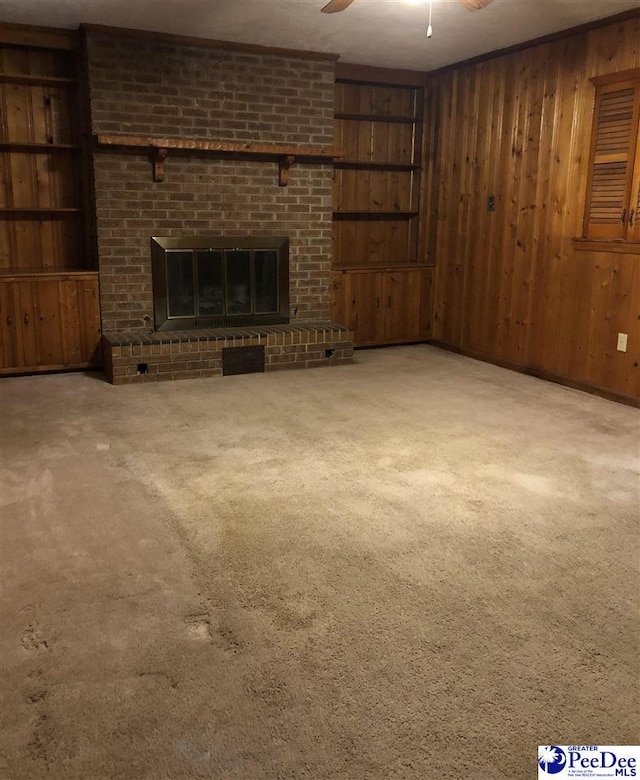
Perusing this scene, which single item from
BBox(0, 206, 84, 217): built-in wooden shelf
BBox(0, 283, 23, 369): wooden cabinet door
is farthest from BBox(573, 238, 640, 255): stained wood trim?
BBox(0, 283, 23, 369): wooden cabinet door

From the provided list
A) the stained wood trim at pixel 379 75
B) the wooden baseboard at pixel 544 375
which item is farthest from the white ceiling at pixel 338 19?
the wooden baseboard at pixel 544 375

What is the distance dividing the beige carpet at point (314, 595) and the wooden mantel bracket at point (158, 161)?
215 cm

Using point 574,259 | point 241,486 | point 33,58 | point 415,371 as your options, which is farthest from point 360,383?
point 33,58

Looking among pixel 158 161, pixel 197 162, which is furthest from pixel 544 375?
pixel 158 161

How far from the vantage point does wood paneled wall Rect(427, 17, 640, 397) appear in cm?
470

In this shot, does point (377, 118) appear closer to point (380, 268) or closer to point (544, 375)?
point (380, 268)

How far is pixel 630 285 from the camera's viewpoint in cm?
455

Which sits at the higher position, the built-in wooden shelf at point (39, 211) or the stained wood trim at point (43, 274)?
the built-in wooden shelf at point (39, 211)

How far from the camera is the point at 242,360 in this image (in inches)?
214

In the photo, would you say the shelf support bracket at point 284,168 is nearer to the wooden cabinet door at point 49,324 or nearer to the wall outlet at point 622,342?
the wooden cabinet door at point 49,324

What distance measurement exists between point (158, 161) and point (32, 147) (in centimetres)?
99

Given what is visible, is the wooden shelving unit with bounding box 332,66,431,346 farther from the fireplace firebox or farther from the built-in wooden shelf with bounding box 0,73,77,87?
the built-in wooden shelf with bounding box 0,73,77,87

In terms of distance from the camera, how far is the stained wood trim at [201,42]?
16.2 ft

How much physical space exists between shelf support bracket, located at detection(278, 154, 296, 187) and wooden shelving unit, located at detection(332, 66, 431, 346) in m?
0.72
